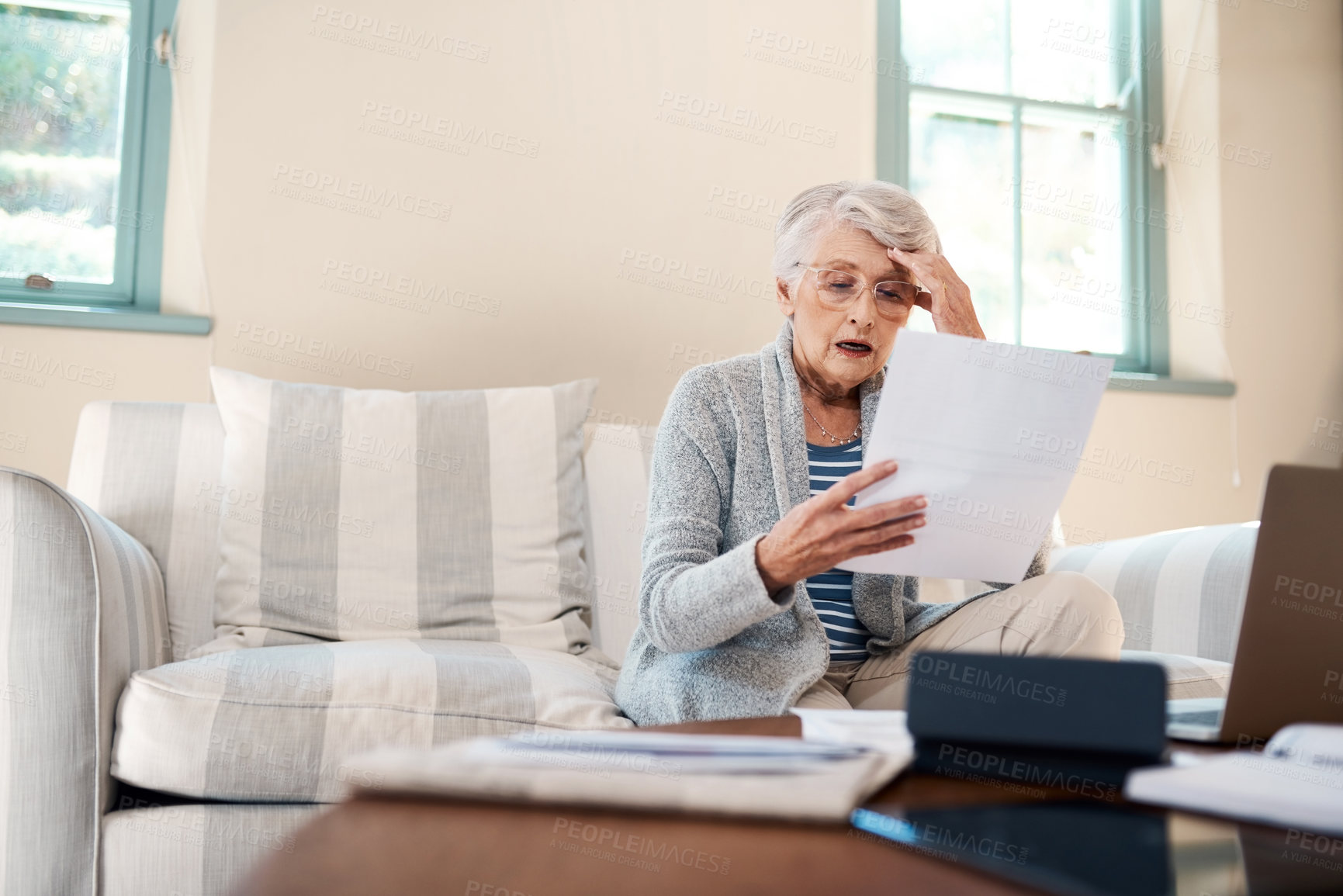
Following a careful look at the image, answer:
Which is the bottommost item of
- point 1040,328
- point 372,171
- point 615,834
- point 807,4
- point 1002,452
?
point 615,834

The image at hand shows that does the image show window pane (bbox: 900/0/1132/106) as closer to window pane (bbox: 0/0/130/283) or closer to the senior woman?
the senior woman

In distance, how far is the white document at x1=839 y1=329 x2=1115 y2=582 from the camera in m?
1.00

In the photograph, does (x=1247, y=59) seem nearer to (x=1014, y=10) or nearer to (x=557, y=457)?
(x=1014, y=10)

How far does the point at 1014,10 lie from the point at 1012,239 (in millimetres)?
685

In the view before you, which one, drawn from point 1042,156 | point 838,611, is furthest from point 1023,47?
point 838,611

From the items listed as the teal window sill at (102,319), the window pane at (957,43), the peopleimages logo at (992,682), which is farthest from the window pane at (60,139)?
the peopleimages logo at (992,682)

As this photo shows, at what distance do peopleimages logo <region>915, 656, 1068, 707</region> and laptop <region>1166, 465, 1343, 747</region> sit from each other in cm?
27

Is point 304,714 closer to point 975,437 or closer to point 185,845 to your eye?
point 185,845

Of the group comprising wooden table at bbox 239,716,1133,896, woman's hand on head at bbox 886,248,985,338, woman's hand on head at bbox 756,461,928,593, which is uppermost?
woman's hand on head at bbox 886,248,985,338

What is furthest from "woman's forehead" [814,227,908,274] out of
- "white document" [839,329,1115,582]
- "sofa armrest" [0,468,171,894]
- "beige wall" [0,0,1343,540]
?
"sofa armrest" [0,468,171,894]

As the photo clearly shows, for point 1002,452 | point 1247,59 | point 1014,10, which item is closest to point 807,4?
point 1014,10

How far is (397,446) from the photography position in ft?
5.96

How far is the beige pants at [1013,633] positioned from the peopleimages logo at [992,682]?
27.5 inches

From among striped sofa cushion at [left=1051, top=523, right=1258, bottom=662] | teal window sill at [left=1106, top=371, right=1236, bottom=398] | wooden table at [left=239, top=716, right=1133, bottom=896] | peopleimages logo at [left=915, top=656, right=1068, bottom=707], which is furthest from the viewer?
teal window sill at [left=1106, top=371, right=1236, bottom=398]
